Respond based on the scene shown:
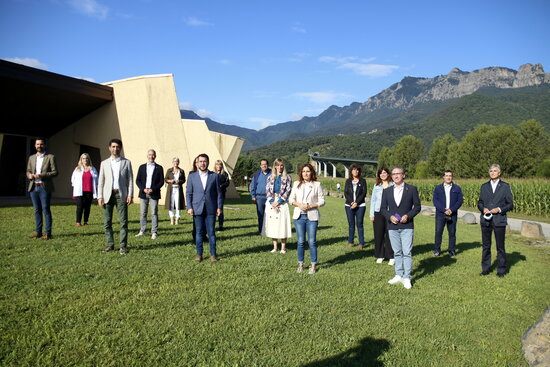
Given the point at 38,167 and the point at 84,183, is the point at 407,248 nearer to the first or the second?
the point at 38,167

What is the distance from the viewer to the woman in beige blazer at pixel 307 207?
20.1 feet

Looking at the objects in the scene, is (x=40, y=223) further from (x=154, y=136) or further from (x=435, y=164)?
(x=435, y=164)

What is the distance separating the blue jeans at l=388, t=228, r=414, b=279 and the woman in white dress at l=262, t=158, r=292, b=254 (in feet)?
7.18

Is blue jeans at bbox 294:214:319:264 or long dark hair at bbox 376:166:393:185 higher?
long dark hair at bbox 376:166:393:185

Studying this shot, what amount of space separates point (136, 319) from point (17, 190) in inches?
880

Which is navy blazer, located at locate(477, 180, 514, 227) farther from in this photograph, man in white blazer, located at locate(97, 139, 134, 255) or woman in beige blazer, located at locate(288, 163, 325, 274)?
man in white blazer, located at locate(97, 139, 134, 255)

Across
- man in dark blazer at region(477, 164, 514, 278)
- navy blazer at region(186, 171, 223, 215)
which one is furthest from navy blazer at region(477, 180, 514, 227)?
navy blazer at region(186, 171, 223, 215)

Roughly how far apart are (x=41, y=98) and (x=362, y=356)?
57.0 ft

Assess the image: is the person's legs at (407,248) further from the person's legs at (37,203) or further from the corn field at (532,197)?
the corn field at (532,197)

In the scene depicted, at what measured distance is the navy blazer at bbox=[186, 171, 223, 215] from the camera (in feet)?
21.8

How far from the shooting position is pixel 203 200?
664 centimetres

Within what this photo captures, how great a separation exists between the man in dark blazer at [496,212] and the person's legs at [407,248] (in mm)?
1694

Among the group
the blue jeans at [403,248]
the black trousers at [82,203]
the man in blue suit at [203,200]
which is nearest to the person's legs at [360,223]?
the blue jeans at [403,248]

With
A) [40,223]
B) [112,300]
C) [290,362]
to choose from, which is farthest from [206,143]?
[290,362]
